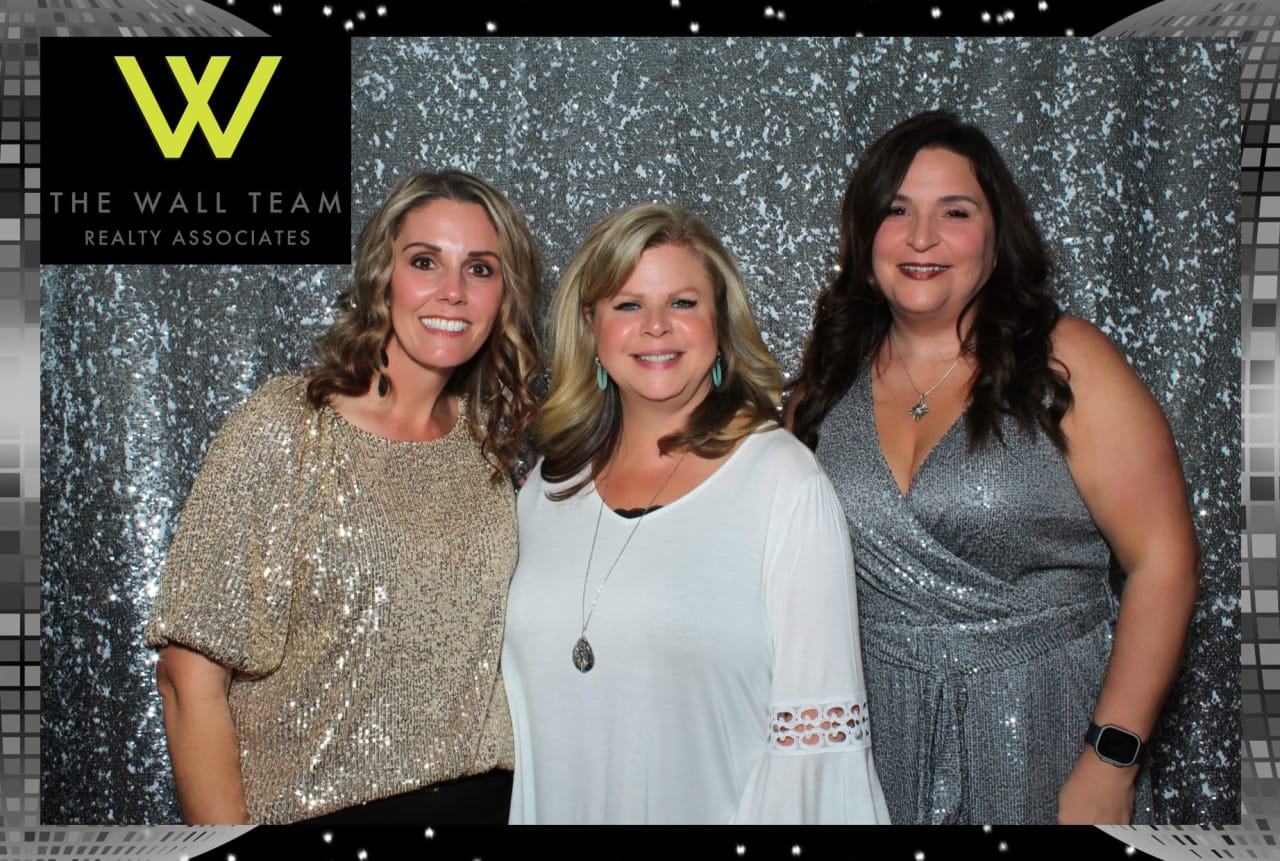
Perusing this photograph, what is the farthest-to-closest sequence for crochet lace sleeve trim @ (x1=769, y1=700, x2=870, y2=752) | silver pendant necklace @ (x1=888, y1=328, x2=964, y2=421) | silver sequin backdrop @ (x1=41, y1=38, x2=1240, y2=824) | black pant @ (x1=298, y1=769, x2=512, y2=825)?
1. silver sequin backdrop @ (x1=41, y1=38, x2=1240, y2=824)
2. silver pendant necklace @ (x1=888, y1=328, x2=964, y2=421)
3. black pant @ (x1=298, y1=769, x2=512, y2=825)
4. crochet lace sleeve trim @ (x1=769, y1=700, x2=870, y2=752)

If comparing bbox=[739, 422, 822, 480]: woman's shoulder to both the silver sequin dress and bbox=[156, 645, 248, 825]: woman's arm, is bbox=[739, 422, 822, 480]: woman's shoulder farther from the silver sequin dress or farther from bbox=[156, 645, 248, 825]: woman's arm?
bbox=[156, 645, 248, 825]: woman's arm

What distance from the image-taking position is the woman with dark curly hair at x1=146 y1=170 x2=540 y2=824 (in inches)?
53.4

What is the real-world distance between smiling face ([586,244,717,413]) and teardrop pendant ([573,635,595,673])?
13.4 inches

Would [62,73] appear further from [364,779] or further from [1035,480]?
[1035,480]

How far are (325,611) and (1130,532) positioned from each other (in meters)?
1.07

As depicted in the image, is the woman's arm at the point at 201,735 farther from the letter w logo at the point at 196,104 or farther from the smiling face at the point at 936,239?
the smiling face at the point at 936,239

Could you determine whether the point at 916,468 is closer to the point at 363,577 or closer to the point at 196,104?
the point at 363,577

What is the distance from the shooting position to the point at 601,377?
62.8 inches

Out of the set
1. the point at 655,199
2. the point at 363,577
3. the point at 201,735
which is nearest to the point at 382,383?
the point at 363,577

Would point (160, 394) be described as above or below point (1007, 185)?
below

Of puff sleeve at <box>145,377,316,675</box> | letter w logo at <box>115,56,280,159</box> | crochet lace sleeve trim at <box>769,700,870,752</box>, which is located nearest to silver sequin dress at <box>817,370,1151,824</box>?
crochet lace sleeve trim at <box>769,700,870,752</box>

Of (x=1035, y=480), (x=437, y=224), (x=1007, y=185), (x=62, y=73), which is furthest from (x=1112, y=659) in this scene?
(x=62, y=73)

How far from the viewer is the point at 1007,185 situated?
155cm

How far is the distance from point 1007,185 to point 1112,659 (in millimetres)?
674
